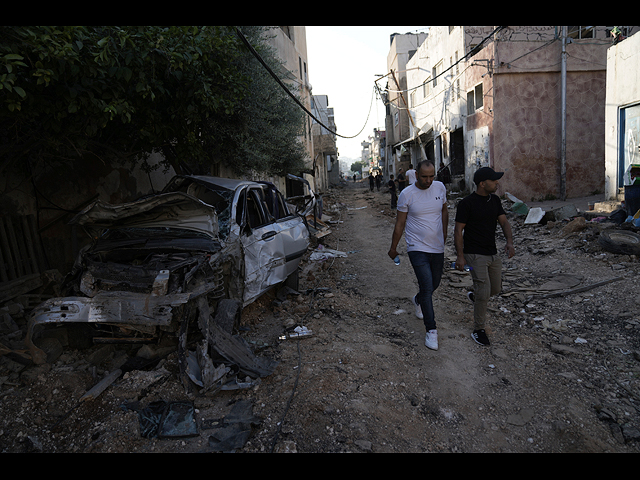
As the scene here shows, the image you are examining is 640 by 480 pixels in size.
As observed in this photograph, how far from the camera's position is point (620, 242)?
6812mm

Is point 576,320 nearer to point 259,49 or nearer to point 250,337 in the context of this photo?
point 250,337

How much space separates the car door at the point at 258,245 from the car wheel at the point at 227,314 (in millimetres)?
403

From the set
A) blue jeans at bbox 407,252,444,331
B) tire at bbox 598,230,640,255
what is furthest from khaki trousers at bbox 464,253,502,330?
tire at bbox 598,230,640,255

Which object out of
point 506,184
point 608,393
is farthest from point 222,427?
point 506,184

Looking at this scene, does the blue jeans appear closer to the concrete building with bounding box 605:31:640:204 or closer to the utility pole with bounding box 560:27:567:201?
the concrete building with bounding box 605:31:640:204

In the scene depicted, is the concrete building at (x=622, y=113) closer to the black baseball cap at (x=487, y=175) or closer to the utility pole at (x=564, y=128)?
the utility pole at (x=564, y=128)

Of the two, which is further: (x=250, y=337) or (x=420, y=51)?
(x=420, y=51)

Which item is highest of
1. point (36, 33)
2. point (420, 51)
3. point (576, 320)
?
point (420, 51)

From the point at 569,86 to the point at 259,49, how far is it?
36.6 feet

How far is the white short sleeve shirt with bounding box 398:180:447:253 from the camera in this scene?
14.0 feet

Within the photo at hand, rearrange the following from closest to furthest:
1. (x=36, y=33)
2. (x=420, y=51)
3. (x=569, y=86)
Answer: (x=36, y=33)
(x=569, y=86)
(x=420, y=51)

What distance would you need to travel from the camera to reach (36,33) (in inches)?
149

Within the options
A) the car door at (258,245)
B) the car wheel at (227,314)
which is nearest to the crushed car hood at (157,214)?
the car door at (258,245)

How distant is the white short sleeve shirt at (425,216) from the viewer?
427 centimetres
